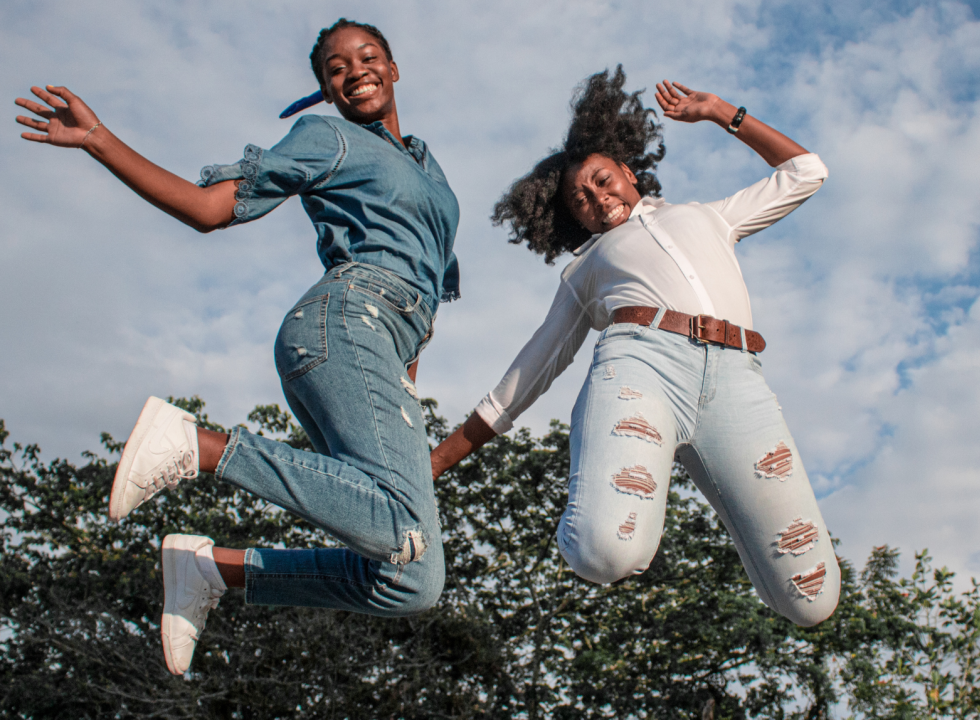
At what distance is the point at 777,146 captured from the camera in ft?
10.5

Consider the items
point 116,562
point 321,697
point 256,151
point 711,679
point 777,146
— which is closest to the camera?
point 256,151

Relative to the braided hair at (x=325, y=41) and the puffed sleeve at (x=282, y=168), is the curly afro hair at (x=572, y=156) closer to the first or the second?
the braided hair at (x=325, y=41)

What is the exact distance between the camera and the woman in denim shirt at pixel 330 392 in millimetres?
2088

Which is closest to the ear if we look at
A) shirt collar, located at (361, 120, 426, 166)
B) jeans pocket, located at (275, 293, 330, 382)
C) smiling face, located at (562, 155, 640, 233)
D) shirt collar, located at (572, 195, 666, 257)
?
smiling face, located at (562, 155, 640, 233)

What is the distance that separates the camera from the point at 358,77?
2.89 metres

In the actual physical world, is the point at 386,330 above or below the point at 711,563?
below

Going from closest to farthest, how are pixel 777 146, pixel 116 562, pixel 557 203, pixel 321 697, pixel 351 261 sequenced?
pixel 351 261
pixel 777 146
pixel 557 203
pixel 321 697
pixel 116 562

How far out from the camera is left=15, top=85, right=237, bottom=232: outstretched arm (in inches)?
80.2

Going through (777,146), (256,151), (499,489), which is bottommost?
(256,151)

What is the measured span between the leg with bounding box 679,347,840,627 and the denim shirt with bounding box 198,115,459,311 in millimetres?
1024

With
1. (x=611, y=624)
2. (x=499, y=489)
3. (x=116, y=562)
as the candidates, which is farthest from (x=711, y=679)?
(x=116, y=562)

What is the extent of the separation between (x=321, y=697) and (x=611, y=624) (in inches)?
175

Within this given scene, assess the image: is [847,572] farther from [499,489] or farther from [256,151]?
[256,151]

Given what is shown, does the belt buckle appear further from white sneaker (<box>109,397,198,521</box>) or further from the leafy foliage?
the leafy foliage
